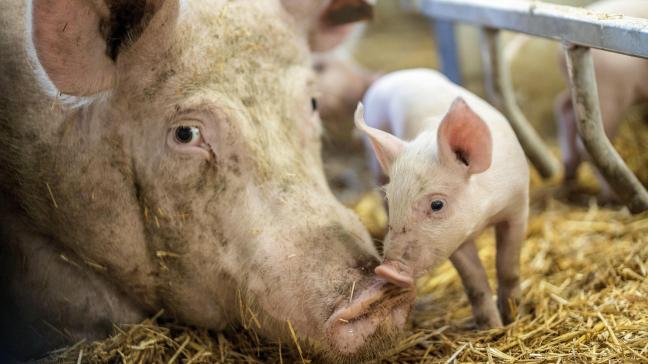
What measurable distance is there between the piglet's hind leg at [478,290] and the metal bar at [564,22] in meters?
0.86

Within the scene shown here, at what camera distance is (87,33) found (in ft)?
8.74

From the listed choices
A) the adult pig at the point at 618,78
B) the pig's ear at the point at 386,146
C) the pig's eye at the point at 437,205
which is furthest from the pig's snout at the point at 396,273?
the adult pig at the point at 618,78

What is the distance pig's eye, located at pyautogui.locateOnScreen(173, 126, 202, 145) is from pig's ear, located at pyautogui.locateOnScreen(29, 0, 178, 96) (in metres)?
0.32

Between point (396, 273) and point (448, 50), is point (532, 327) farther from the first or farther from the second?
point (448, 50)

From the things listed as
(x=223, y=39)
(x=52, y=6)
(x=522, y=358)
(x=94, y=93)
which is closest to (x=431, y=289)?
(x=522, y=358)

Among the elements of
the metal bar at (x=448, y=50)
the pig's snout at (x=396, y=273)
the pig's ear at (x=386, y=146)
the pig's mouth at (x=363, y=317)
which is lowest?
the metal bar at (x=448, y=50)

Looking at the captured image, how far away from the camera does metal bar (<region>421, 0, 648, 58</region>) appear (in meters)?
2.45

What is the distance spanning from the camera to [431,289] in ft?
12.0

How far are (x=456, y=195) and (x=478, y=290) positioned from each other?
570 millimetres

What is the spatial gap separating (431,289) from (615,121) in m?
1.26

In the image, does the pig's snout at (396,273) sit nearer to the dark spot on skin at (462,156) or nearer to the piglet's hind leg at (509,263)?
the dark spot on skin at (462,156)

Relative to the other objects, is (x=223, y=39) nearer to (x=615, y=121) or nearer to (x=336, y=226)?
(x=336, y=226)

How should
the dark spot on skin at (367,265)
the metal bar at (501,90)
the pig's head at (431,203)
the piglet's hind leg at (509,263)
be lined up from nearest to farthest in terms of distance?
the pig's head at (431,203) < the dark spot on skin at (367,265) < the piglet's hind leg at (509,263) < the metal bar at (501,90)

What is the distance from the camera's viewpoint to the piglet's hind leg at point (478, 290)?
9.50 feet
